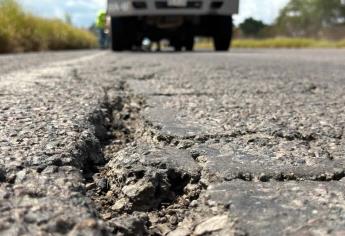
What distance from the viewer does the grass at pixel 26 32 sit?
390 inches

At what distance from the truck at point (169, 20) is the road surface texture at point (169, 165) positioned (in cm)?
537

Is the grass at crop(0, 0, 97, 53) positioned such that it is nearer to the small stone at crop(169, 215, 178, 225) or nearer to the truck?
the truck

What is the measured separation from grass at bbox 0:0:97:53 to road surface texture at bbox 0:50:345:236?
27.4 feet

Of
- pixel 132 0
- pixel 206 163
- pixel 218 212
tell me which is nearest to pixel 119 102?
pixel 206 163

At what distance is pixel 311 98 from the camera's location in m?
2.17

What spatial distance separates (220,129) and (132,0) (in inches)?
230

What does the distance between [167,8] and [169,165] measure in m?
6.57

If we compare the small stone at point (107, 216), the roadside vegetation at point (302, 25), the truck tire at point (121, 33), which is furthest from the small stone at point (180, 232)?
the roadside vegetation at point (302, 25)

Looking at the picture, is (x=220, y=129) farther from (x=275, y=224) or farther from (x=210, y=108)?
(x=275, y=224)

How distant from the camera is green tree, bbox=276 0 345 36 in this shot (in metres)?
32.4

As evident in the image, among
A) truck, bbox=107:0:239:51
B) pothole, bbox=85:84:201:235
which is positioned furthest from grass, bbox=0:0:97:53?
pothole, bbox=85:84:201:235

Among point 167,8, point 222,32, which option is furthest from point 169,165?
point 222,32

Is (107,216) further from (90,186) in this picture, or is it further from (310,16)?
(310,16)

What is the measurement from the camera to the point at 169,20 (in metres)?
7.91
